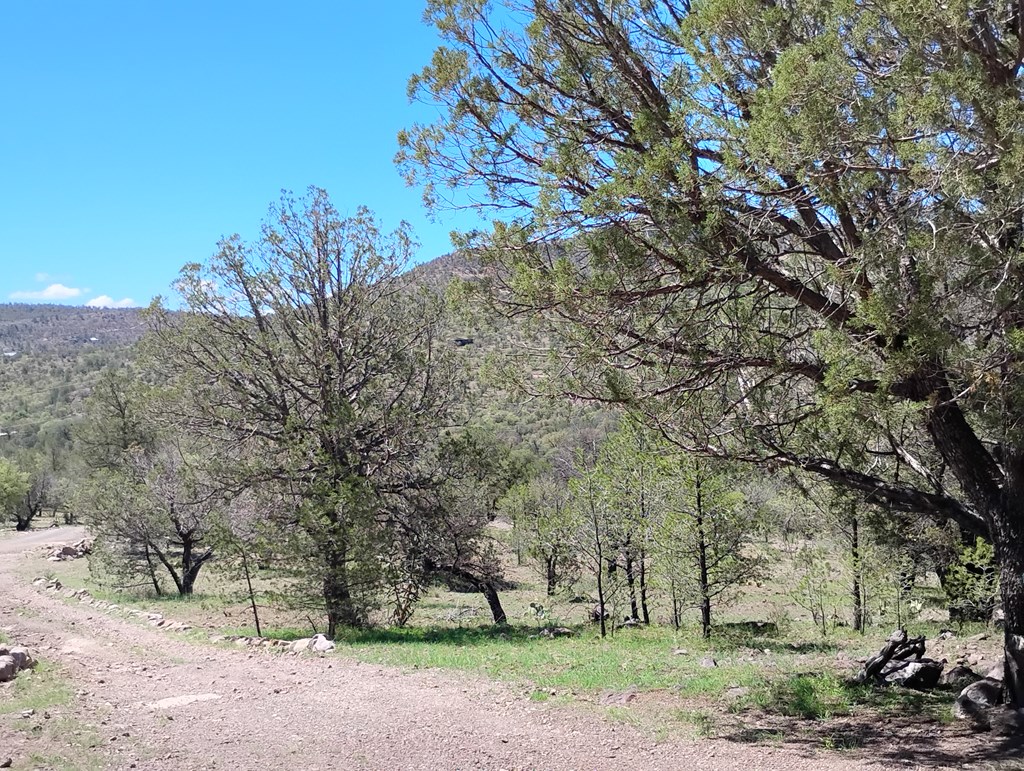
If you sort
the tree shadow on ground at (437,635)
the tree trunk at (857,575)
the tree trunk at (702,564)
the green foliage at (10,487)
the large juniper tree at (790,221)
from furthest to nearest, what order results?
the green foliage at (10,487) < the tree trunk at (857,575) < the tree trunk at (702,564) < the tree shadow on ground at (437,635) < the large juniper tree at (790,221)

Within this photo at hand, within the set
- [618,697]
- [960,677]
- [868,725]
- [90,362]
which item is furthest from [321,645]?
[90,362]

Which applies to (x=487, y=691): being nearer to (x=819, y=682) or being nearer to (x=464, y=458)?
(x=819, y=682)

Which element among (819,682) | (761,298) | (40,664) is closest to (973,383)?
(761,298)

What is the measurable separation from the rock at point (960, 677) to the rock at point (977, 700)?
1124mm

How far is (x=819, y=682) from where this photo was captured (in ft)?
28.1

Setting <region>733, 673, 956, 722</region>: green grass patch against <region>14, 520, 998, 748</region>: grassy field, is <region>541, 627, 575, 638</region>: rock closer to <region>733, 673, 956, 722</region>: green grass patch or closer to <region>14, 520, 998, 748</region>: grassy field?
<region>14, 520, 998, 748</region>: grassy field

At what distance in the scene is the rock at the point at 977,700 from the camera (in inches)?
268

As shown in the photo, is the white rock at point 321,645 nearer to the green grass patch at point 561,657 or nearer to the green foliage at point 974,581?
the green grass patch at point 561,657

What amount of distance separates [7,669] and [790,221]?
9.46 meters

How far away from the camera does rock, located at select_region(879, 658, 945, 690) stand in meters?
8.34

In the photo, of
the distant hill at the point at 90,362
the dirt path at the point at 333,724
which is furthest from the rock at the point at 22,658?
the distant hill at the point at 90,362

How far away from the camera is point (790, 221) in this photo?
652 centimetres

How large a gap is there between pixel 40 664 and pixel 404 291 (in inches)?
359

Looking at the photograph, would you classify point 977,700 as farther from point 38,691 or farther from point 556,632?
point 556,632
